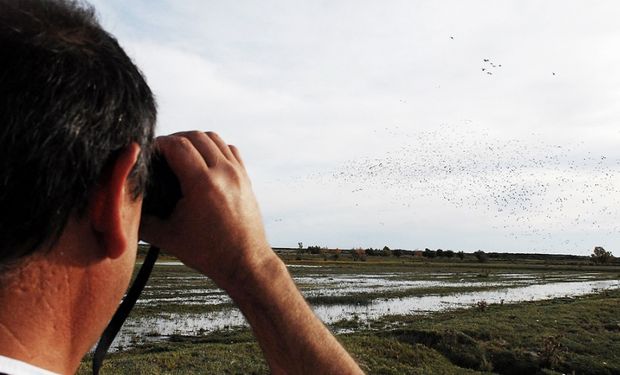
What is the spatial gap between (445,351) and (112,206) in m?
16.3

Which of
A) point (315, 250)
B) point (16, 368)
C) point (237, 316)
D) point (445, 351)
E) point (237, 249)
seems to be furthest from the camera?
point (315, 250)

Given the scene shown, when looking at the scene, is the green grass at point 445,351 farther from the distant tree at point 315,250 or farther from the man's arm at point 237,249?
the distant tree at point 315,250

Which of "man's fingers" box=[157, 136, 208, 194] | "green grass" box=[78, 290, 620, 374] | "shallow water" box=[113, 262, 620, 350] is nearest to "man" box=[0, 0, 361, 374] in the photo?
"man's fingers" box=[157, 136, 208, 194]

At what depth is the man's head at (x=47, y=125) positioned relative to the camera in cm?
99

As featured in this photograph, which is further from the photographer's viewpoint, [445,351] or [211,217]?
[445,351]

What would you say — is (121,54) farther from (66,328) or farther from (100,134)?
(66,328)

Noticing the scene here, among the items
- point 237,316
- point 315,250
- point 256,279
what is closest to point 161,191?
point 256,279

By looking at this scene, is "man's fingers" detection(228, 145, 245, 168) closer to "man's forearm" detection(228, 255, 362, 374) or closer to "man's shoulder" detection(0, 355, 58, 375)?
"man's forearm" detection(228, 255, 362, 374)

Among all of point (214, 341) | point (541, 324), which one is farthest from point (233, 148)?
point (541, 324)

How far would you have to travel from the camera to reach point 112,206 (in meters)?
1.08

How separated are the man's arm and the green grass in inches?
411

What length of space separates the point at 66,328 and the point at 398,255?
14080 cm

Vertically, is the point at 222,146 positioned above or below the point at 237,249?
above

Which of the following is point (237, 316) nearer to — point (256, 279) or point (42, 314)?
point (256, 279)
